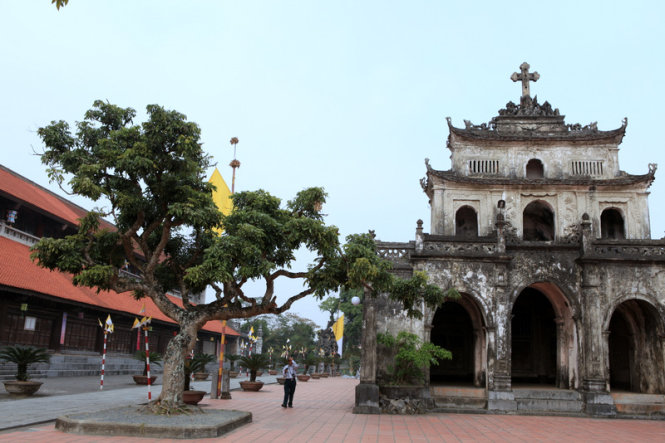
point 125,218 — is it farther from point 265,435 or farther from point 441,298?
point 441,298

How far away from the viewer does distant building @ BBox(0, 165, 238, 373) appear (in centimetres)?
1864

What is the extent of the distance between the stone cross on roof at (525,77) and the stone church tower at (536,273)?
0.05 meters

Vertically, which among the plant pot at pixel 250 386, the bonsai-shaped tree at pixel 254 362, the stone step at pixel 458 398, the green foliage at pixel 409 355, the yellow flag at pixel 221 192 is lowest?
the plant pot at pixel 250 386

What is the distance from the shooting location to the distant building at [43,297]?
18639mm

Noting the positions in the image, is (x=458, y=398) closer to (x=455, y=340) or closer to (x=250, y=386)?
(x=455, y=340)

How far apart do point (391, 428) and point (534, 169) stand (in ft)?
50.0

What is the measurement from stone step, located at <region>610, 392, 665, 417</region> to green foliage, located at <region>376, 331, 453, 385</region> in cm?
568

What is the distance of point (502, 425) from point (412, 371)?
329cm

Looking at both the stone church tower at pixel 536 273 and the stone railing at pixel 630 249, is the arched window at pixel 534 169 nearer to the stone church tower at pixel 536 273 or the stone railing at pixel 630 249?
the stone church tower at pixel 536 273

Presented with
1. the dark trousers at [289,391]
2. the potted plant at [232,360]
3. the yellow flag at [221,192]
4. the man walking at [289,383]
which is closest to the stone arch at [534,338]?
the man walking at [289,383]

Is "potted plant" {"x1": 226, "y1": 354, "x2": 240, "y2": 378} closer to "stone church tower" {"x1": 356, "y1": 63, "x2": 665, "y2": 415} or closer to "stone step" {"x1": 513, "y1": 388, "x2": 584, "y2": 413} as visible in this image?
"stone church tower" {"x1": 356, "y1": 63, "x2": 665, "y2": 415}

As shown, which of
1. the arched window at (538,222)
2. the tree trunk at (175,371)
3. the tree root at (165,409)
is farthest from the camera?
the arched window at (538,222)

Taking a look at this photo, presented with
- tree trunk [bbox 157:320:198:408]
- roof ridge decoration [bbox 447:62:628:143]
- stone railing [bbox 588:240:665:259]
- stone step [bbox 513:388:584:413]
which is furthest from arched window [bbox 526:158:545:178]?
tree trunk [bbox 157:320:198:408]

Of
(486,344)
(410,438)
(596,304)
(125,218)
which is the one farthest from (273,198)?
(596,304)
